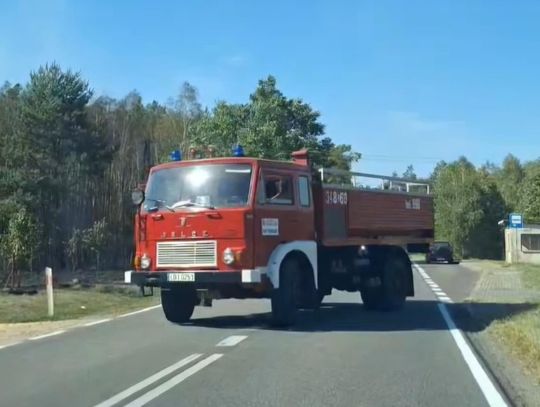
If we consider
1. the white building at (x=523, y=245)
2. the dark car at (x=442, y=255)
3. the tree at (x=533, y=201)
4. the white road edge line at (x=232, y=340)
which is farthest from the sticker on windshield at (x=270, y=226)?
the tree at (x=533, y=201)

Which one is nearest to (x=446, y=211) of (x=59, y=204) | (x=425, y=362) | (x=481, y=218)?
(x=481, y=218)

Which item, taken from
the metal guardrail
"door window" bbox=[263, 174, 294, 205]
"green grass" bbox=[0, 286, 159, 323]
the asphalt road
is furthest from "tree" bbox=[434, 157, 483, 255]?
"door window" bbox=[263, 174, 294, 205]

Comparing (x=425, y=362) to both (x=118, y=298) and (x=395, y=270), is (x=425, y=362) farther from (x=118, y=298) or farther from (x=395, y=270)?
(x=118, y=298)

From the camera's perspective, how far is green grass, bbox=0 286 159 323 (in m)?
19.8

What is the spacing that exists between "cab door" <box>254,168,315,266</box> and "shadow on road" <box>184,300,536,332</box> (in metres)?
1.56

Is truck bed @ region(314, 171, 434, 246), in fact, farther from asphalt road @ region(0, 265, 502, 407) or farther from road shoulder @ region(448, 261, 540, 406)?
road shoulder @ region(448, 261, 540, 406)

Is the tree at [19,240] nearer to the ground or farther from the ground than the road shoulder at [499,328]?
farther from the ground

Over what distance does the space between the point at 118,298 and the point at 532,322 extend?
46.9 feet

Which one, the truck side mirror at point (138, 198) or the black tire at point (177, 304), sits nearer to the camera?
the truck side mirror at point (138, 198)

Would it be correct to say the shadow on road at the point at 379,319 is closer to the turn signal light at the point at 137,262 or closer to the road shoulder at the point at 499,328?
the road shoulder at the point at 499,328

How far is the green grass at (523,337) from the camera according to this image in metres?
10.6

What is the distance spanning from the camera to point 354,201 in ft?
55.2

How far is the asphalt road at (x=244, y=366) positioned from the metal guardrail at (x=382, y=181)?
2.80 m

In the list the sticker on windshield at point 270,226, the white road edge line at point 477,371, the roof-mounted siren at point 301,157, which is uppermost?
the roof-mounted siren at point 301,157
